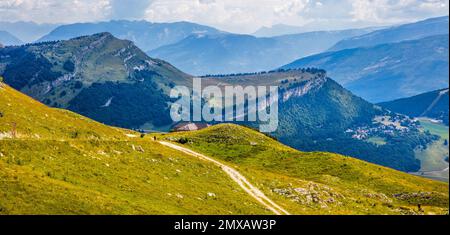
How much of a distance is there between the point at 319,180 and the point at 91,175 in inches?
2092

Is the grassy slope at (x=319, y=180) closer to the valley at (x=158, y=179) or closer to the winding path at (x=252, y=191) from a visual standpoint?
the valley at (x=158, y=179)

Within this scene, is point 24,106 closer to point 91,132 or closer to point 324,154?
point 91,132

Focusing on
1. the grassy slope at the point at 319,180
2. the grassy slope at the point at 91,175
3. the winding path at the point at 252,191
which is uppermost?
the grassy slope at the point at 91,175

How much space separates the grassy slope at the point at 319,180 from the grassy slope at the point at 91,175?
426 inches

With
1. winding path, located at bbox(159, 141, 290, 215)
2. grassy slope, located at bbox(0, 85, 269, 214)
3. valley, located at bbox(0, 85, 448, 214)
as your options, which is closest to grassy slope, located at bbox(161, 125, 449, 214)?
valley, located at bbox(0, 85, 448, 214)

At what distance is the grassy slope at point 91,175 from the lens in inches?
1809

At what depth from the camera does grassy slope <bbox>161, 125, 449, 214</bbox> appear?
79.5 meters

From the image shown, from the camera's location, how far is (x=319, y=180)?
9725cm

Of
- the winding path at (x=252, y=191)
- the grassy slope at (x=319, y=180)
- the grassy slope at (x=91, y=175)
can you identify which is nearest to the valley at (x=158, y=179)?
the grassy slope at (x=91, y=175)
